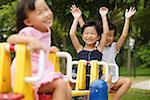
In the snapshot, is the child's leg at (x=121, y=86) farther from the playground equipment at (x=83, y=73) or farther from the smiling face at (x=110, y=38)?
the smiling face at (x=110, y=38)

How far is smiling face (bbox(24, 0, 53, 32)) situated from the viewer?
3.92 m

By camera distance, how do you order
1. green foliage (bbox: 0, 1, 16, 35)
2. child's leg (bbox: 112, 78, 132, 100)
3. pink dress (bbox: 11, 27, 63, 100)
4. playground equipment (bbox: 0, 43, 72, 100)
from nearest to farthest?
playground equipment (bbox: 0, 43, 72, 100), pink dress (bbox: 11, 27, 63, 100), child's leg (bbox: 112, 78, 132, 100), green foliage (bbox: 0, 1, 16, 35)

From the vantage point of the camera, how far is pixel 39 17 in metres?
3.95

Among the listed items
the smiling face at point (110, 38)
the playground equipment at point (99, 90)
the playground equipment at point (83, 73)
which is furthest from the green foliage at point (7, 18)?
the playground equipment at point (99, 90)

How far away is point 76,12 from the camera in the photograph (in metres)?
6.34

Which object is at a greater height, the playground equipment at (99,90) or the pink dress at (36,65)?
the pink dress at (36,65)

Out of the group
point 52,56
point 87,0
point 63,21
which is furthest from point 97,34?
point 63,21

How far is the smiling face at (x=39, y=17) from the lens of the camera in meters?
3.92

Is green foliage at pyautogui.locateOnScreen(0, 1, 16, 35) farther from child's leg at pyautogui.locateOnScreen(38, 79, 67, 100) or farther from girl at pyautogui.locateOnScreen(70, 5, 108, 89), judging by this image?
child's leg at pyautogui.locateOnScreen(38, 79, 67, 100)

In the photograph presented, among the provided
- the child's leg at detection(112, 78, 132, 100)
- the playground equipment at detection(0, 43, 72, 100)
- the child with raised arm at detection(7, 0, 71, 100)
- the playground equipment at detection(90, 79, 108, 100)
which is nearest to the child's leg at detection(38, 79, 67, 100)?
the child with raised arm at detection(7, 0, 71, 100)

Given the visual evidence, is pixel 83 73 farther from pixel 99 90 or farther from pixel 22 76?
pixel 22 76

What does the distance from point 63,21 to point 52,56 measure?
17.4 feet

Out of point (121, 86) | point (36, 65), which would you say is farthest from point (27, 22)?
point (121, 86)

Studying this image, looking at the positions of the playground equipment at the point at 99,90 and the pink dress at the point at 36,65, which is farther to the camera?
the playground equipment at the point at 99,90
